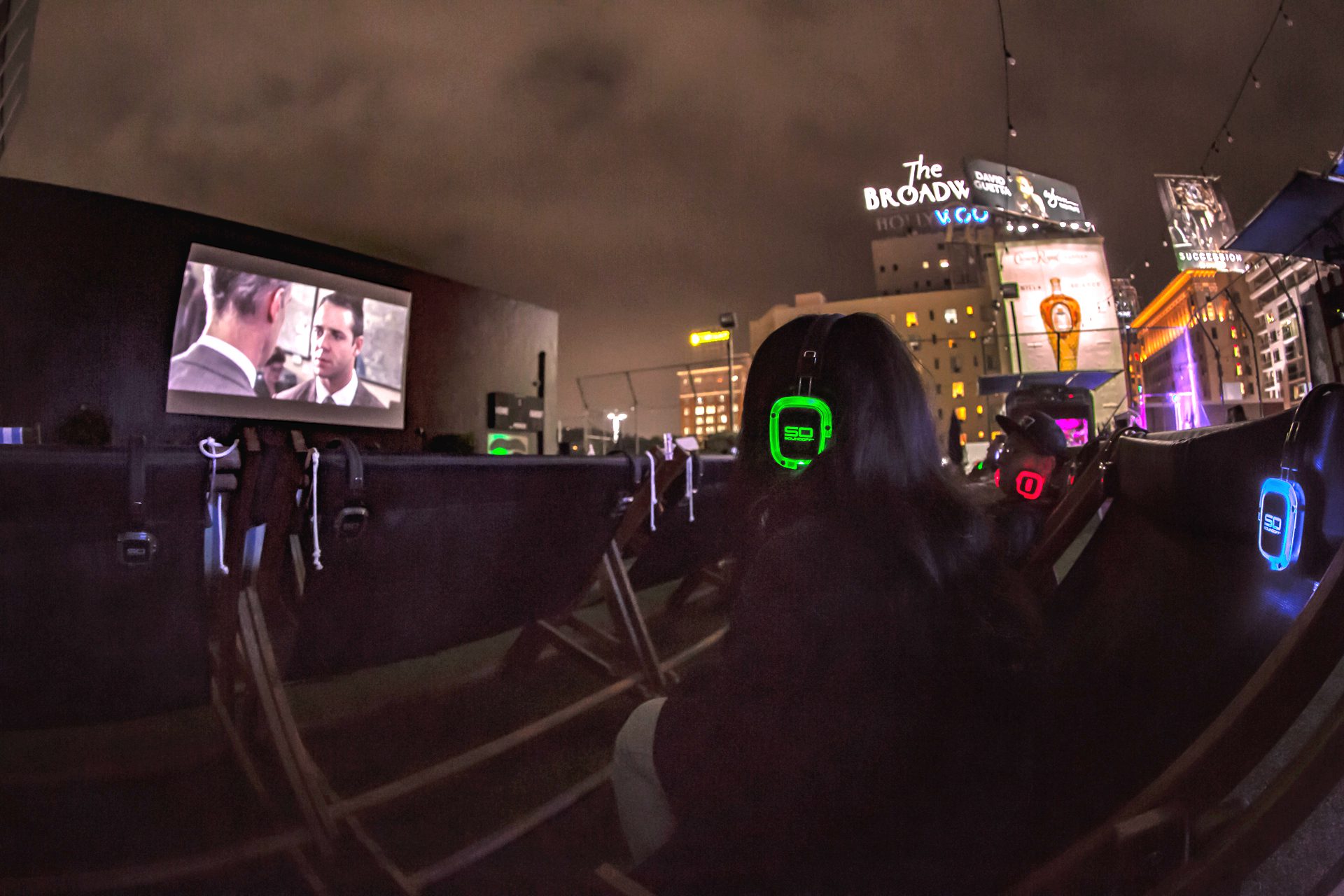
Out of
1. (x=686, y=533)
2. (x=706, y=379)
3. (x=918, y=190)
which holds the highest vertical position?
(x=918, y=190)

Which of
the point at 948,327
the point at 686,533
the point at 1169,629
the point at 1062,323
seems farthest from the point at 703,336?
the point at 948,327

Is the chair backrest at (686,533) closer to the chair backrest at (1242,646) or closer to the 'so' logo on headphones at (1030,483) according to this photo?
the 'so' logo on headphones at (1030,483)

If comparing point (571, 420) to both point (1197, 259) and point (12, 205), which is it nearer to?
point (12, 205)

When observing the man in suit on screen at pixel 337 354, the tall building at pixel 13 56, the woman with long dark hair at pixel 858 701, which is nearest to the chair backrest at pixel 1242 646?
the woman with long dark hair at pixel 858 701

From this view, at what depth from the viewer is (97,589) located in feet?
4.21

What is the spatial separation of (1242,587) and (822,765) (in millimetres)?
579

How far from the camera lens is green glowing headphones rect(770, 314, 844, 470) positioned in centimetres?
82

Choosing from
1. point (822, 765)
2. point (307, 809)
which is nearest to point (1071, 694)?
point (822, 765)

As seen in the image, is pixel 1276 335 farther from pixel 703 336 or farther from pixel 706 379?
pixel 703 336

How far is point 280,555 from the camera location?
144 centimetres

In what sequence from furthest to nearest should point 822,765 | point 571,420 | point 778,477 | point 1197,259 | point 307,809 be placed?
point 571,420 < point 1197,259 < point 307,809 < point 778,477 < point 822,765

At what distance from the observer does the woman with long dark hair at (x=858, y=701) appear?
708mm

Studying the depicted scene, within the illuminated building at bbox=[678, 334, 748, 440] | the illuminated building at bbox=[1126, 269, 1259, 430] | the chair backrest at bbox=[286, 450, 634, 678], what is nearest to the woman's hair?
the chair backrest at bbox=[286, 450, 634, 678]

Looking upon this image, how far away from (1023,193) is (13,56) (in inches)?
796
